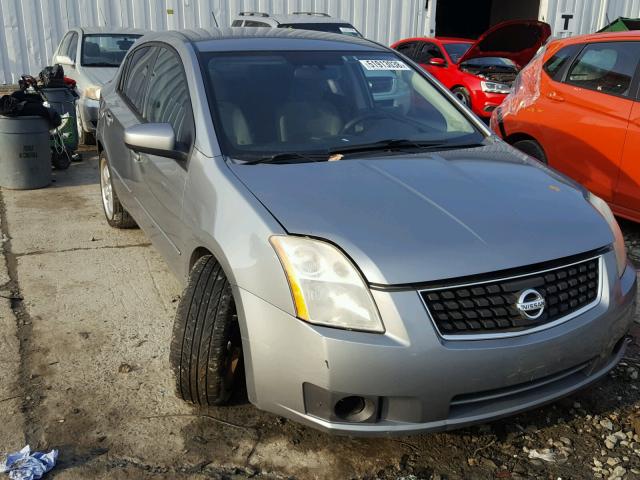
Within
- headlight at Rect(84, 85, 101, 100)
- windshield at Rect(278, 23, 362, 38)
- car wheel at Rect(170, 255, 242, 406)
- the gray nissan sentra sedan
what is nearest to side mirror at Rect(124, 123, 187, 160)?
the gray nissan sentra sedan

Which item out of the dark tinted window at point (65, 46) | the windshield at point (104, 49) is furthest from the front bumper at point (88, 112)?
the dark tinted window at point (65, 46)

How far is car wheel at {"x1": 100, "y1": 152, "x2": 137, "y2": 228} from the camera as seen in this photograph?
4941 mm

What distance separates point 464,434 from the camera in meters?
2.62

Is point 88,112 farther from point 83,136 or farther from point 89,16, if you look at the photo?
point 89,16

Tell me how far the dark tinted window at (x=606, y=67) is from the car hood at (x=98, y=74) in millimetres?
5712

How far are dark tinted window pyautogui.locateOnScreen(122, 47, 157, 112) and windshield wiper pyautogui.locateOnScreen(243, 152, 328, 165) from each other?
156 cm

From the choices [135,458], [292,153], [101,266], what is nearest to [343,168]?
[292,153]

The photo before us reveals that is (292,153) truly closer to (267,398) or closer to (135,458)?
(267,398)

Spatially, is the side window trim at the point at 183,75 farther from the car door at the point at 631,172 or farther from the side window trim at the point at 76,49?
the side window trim at the point at 76,49

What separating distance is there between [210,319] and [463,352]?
101 cm

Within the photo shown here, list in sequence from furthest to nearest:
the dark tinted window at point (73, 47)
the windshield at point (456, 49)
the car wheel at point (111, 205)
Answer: the windshield at point (456, 49)
the dark tinted window at point (73, 47)
the car wheel at point (111, 205)

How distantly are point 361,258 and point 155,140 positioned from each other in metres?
1.35

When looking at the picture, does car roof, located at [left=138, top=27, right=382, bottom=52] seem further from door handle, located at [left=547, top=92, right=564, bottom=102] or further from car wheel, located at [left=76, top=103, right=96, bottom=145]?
car wheel, located at [left=76, top=103, right=96, bottom=145]

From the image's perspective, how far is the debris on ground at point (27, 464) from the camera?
90.7 inches
